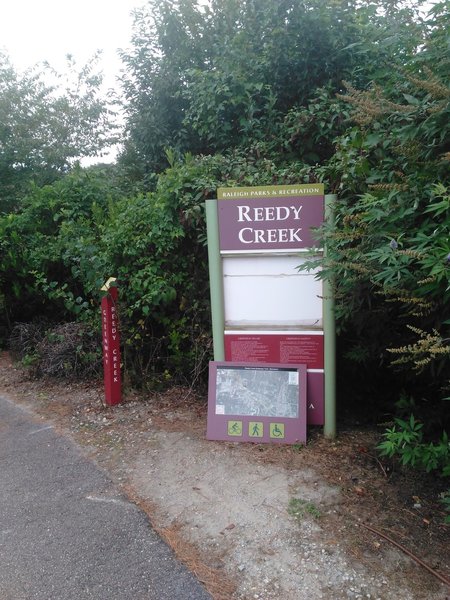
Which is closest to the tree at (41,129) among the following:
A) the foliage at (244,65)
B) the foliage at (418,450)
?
the foliage at (244,65)

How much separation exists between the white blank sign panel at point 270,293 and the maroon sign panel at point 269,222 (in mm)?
112

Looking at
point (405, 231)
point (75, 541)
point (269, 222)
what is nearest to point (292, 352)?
point (269, 222)

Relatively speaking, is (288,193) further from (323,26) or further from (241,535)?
(323,26)

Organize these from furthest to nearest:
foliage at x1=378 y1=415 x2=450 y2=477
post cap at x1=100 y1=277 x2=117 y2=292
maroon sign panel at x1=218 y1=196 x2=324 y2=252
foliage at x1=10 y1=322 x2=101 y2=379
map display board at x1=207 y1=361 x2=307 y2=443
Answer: foliage at x1=10 y1=322 x2=101 y2=379, post cap at x1=100 y1=277 x2=117 y2=292, map display board at x1=207 y1=361 x2=307 y2=443, maroon sign panel at x1=218 y1=196 x2=324 y2=252, foliage at x1=378 y1=415 x2=450 y2=477

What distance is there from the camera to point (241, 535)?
277cm

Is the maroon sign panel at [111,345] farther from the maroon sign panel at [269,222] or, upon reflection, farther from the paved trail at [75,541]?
the maroon sign panel at [269,222]

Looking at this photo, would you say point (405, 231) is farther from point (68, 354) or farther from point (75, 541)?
point (68, 354)

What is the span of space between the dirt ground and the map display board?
0.10 m

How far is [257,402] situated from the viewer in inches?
151

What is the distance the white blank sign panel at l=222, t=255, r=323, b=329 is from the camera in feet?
12.4

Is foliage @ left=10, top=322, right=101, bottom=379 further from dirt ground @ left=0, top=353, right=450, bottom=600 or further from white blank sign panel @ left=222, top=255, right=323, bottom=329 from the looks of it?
white blank sign panel @ left=222, top=255, right=323, bottom=329

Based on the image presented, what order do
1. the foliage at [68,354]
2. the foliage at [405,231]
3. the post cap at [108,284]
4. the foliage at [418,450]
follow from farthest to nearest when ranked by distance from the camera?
the foliage at [68,354] → the post cap at [108,284] → the foliage at [418,450] → the foliage at [405,231]

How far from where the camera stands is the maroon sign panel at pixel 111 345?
4574 millimetres

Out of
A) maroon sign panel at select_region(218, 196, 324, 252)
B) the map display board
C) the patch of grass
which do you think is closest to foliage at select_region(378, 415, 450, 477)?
the patch of grass
